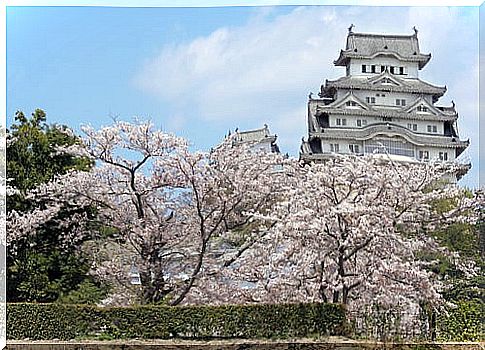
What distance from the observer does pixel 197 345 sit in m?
5.52

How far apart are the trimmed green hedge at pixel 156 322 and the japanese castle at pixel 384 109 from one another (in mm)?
1111

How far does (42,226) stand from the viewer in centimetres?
591

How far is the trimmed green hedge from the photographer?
221 inches

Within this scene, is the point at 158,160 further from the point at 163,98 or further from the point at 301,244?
the point at 301,244

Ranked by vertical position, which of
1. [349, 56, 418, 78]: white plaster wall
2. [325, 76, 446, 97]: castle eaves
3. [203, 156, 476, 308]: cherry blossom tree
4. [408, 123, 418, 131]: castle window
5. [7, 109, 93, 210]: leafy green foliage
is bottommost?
[203, 156, 476, 308]: cherry blossom tree

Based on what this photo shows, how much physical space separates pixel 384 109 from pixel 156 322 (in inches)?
84.9

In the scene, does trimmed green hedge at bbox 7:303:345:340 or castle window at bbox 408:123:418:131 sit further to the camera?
castle window at bbox 408:123:418:131

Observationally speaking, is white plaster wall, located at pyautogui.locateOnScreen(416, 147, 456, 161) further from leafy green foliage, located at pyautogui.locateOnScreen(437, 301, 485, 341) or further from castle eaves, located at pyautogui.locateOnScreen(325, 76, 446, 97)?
leafy green foliage, located at pyautogui.locateOnScreen(437, 301, 485, 341)

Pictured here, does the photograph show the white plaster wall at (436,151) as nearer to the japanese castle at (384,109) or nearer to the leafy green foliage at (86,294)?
the japanese castle at (384,109)

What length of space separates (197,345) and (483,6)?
116 inches

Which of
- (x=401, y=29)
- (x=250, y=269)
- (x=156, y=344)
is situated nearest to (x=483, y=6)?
(x=401, y=29)

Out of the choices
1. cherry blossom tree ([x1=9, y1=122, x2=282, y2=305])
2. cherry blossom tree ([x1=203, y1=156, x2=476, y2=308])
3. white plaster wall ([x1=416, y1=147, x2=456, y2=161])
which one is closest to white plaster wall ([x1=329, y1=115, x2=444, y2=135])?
white plaster wall ([x1=416, y1=147, x2=456, y2=161])

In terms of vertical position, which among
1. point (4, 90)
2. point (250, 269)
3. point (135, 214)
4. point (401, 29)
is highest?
point (401, 29)

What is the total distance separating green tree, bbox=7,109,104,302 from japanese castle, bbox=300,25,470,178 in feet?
5.60
